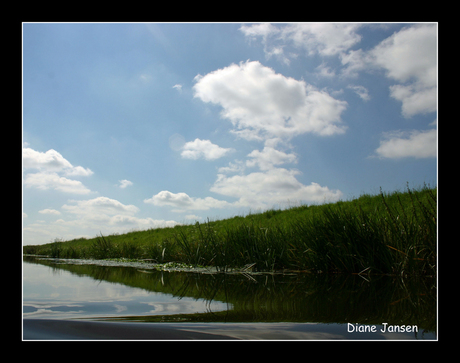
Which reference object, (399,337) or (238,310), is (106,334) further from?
(399,337)

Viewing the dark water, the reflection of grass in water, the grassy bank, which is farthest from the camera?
the grassy bank

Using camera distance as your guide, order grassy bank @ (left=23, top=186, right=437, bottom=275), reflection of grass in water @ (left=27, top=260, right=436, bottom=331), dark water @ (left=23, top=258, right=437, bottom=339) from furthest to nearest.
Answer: grassy bank @ (left=23, top=186, right=437, bottom=275), reflection of grass in water @ (left=27, top=260, right=436, bottom=331), dark water @ (left=23, top=258, right=437, bottom=339)

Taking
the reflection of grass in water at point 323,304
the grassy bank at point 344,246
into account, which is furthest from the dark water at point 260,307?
the grassy bank at point 344,246

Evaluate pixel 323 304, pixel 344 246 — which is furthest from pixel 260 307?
pixel 344 246

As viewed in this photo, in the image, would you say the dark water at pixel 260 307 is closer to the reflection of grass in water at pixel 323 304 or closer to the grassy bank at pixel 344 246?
the reflection of grass in water at pixel 323 304

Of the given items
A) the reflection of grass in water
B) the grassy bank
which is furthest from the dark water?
the grassy bank

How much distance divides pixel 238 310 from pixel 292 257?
340cm

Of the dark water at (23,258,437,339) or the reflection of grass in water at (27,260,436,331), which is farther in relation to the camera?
the reflection of grass in water at (27,260,436,331)

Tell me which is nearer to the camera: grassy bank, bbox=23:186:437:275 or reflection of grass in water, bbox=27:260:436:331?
reflection of grass in water, bbox=27:260:436:331

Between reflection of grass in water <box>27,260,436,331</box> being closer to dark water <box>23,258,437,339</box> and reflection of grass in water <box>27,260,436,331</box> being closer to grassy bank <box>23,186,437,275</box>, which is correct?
dark water <box>23,258,437,339</box>

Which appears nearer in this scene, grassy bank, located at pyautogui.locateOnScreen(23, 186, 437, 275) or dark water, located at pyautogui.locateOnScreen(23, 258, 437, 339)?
dark water, located at pyautogui.locateOnScreen(23, 258, 437, 339)

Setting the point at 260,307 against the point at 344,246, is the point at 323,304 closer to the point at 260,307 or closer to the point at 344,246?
the point at 260,307

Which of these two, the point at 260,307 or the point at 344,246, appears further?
the point at 344,246
